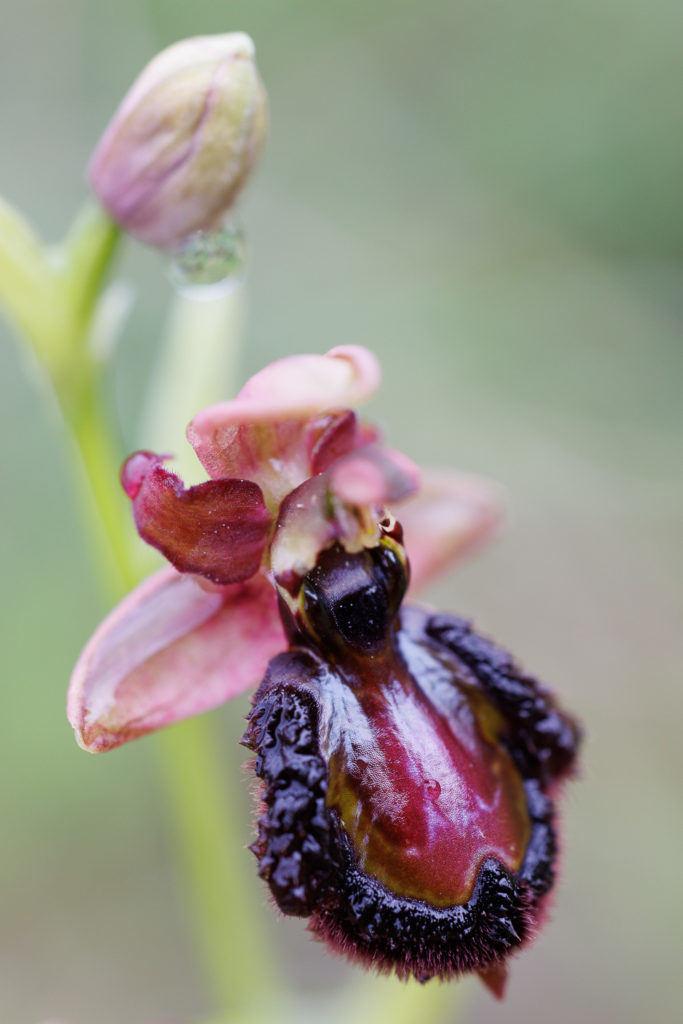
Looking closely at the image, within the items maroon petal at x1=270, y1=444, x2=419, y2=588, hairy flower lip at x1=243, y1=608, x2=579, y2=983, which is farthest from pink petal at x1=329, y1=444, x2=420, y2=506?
hairy flower lip at x1=243, y1=608, x2=579, y2=983

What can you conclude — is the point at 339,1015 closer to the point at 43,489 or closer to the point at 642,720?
the point at 642,720

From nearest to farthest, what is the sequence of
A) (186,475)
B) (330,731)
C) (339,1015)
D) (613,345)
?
1. (330,731)
2. (186,475)
3. (339,1015)
4. (613,345)

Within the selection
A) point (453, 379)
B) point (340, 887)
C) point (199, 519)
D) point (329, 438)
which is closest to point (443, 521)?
point (329, 438)

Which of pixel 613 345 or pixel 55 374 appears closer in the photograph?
pixel 55 374

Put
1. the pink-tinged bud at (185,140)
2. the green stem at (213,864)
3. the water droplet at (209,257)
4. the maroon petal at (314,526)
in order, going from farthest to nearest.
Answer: the green stem at (213,864)
the water droplet at (209,257)
the pink-tinged bud at (185,140)
the maroon petal at (314,526)

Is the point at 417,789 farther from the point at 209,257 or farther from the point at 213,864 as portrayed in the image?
the point at 213,864

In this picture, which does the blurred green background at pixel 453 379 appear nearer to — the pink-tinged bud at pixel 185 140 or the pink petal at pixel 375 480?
the pink-tinged bud at pixel 185 140

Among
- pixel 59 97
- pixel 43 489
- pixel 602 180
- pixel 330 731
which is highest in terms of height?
pixel 59 97

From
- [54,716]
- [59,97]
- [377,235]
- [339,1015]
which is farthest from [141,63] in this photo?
[339,1015]

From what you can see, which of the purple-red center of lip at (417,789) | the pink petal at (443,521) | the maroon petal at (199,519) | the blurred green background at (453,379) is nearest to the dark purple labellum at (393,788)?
the purple-red center of lip at (417,789)
